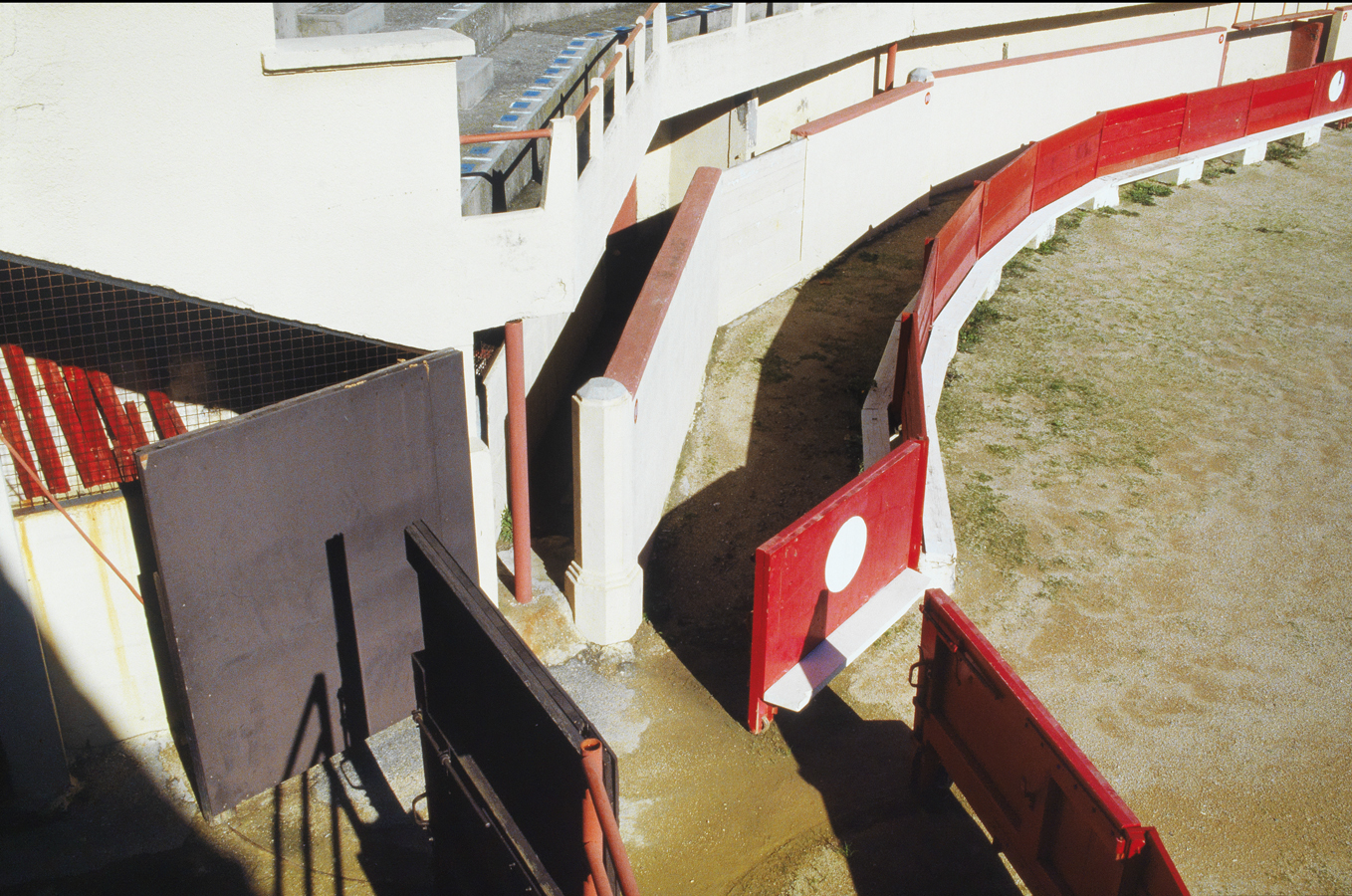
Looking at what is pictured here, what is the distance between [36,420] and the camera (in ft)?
22.4

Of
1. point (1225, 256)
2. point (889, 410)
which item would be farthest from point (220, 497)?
point (1225, 256)

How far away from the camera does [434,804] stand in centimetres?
530

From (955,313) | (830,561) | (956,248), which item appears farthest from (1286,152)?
(830,561)

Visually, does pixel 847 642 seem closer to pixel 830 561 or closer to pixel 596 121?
pixel 830 561

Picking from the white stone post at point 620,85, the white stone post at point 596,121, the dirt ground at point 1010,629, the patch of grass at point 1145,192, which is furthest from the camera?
the patch of grass at point 1145,192

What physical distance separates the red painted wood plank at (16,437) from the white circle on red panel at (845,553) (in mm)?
5149

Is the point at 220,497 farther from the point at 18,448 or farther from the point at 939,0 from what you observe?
the point at 939,0

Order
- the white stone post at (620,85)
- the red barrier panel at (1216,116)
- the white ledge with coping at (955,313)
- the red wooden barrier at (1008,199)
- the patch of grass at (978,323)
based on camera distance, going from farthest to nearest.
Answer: the red barrier panel at (1216,116) < the red wooden barrier at (1008,199) < the patch of grass at (978,323) < the white stone post at (620,85) < the white ledge with coping at (955,313)

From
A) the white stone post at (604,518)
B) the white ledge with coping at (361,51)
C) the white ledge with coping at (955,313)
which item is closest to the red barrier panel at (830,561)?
the white ledge with coping at (955,313)

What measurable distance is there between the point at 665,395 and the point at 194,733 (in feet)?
16.6

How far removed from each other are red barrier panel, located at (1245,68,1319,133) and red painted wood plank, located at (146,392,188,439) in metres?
20.8

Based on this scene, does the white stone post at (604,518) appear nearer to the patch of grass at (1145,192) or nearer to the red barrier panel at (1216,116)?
the patch of grass at (1145,192)

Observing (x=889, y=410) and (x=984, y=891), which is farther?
(x=889, y=410)

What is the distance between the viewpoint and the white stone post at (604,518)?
7.73m
